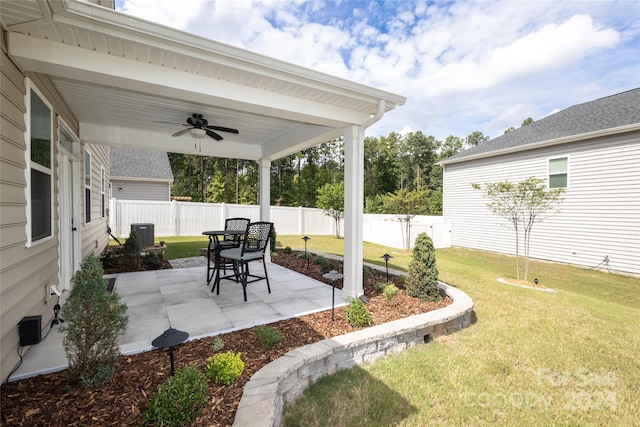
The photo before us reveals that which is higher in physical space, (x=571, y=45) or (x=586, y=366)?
(x=571, y=45)

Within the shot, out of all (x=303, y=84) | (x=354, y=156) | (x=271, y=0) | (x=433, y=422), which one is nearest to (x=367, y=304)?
(x=433, y=422)

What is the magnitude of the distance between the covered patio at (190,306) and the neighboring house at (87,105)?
0.97 feet

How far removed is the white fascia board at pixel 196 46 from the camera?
197cm

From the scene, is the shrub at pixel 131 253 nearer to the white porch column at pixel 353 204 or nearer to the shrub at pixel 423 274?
the white porch column at pixel 353 204

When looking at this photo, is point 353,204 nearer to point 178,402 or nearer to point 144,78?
point 144,78

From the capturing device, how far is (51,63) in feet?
7.03

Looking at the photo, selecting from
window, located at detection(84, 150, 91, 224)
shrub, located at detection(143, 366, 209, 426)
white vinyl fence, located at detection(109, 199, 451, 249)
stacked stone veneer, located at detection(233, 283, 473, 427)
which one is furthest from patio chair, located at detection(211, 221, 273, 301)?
white vinyl fence, located at detection(109, 199, 451, 249)

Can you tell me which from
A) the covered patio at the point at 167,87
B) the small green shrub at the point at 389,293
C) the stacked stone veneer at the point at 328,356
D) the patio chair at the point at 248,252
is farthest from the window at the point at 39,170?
the small green shrub at the point at 389,293

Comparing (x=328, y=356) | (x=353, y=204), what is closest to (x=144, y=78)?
(x=353, y=204)

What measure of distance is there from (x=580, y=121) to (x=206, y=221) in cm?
1414

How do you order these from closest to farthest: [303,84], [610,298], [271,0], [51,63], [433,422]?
[433,422] < [51,63] < [303,84] < [271,0] < [610,298]

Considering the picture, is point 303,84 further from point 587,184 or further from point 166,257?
point 587,184

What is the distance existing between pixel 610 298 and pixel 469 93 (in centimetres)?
1064

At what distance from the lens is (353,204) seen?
3863mm
